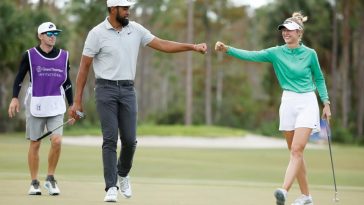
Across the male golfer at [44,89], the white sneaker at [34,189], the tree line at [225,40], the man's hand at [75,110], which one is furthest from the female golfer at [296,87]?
the tree line at [225,40]

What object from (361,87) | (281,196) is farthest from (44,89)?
(361,87)

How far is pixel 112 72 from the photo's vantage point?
35.4 feet

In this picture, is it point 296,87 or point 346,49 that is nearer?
point 296,87

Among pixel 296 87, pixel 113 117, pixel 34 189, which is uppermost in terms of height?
pixel 296 87

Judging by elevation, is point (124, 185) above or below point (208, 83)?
above

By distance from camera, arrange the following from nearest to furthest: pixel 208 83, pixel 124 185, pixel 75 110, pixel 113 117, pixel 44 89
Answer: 1. pixel 113 117
2. pixel 75 110
3. pixel 124 185
4. pixel 44 89
5. pixel 208 83

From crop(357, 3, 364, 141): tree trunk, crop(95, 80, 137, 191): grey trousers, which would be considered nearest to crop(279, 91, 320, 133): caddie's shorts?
crop(95, 80, 137, 191): grey trousers

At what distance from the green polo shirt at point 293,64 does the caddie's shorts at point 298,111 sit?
8 cm

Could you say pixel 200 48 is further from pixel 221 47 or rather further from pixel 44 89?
pixel 44 89

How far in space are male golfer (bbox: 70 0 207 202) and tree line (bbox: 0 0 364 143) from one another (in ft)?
115

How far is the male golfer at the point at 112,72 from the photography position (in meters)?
10.8

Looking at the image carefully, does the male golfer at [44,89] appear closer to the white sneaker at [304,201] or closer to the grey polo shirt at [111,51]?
the grey polo shirt at [111,51]

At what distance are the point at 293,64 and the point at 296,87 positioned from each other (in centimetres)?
27

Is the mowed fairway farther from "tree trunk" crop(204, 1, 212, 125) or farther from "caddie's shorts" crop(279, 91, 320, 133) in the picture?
"tree trunk" crop(204, 1, 212, 125)
